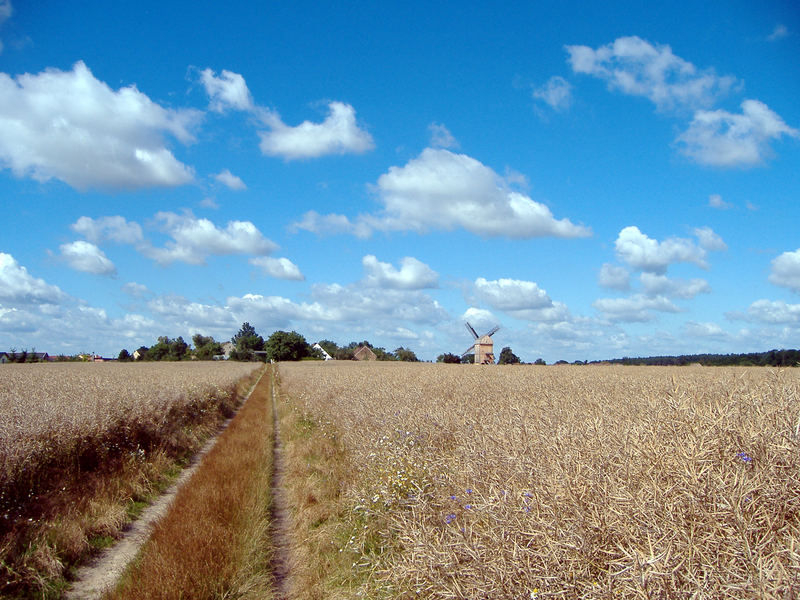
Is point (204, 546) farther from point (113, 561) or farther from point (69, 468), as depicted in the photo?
point (69, 468)

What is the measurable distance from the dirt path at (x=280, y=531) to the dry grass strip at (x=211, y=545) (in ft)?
0.46

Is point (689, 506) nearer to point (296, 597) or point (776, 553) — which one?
point (776, 553)

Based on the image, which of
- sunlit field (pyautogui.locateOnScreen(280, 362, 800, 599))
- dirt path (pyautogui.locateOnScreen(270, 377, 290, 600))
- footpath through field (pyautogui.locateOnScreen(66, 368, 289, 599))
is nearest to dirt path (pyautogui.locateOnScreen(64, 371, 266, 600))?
footpath through field (pyautogui.locateOnScreen(66, 368, 289, 599))

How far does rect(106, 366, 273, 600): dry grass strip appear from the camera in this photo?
19.0ft

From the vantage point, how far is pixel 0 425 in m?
9.16

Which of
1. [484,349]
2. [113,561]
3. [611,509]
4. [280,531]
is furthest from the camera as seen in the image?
[484,349]

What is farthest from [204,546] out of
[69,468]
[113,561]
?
[69,468]

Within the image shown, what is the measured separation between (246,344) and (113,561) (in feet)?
498

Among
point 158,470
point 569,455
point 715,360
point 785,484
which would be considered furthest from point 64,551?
point 715,360

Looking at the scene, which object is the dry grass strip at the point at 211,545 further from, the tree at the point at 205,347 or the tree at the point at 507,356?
the tree at the point at 205,347

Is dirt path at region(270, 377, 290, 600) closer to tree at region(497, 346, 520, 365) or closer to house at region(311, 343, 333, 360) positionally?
tree at region(497, 346, 520, 365)

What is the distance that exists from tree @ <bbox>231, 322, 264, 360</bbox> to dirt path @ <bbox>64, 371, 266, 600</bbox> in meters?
130

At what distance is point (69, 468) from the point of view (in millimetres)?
9531

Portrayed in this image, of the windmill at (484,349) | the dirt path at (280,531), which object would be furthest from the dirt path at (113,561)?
the windmill at (484,349)
